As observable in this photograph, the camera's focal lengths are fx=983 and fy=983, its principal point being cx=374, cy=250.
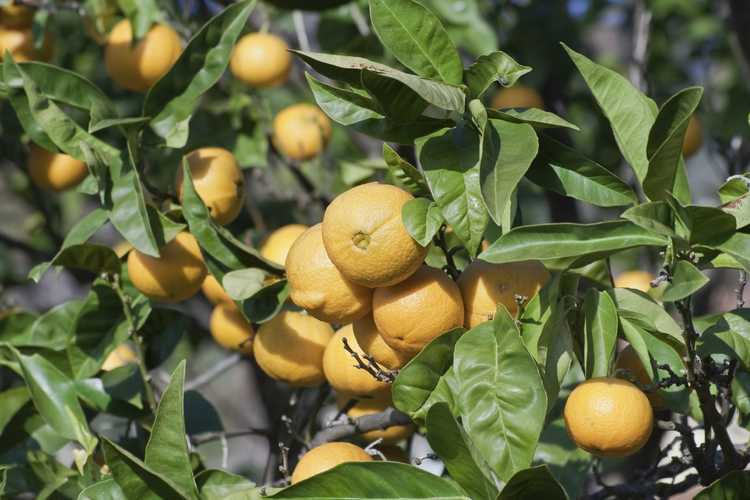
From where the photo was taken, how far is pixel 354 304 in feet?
3.84

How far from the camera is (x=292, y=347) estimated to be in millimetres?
1377

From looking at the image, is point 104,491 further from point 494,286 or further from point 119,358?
point 119,358

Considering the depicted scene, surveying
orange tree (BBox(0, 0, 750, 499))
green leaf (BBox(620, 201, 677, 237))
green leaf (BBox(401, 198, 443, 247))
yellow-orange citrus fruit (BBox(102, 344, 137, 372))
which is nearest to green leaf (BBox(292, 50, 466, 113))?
orange tree (BBox(0, 0, 750, 499))

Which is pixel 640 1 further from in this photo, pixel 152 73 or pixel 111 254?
pixel 111 254

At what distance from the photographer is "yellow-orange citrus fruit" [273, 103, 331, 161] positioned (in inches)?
84.0

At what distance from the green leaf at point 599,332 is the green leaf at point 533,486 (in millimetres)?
189

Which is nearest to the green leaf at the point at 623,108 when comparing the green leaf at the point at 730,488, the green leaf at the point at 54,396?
the green leaf at the point at 730,488

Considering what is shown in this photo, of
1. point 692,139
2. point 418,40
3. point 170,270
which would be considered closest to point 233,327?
point 170,270

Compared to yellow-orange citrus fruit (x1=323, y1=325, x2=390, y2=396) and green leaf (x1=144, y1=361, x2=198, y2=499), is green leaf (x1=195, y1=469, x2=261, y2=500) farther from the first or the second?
yellow-orange citrus fruit (x1=323, y1=325, x2=390, y2=396)

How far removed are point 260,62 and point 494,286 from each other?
117 centimetres

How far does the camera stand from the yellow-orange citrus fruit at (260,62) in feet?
7.09

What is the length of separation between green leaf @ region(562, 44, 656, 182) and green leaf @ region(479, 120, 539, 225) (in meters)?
0.14

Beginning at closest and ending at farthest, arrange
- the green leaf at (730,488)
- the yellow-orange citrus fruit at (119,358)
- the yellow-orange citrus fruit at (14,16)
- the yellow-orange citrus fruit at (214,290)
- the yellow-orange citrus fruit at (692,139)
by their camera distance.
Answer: the green leaf at (730,488) → the yellow-orange citrus fruit at (214,290) → the yellow-orange citrus fruit at (119,358) → the yellow-orange citrus fruit at (14,16) → the yellow-orange citrus fruit at (692,139)

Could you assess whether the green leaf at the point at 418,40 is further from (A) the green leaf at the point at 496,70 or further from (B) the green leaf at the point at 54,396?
(B) the green leaf at the point at 54,396
